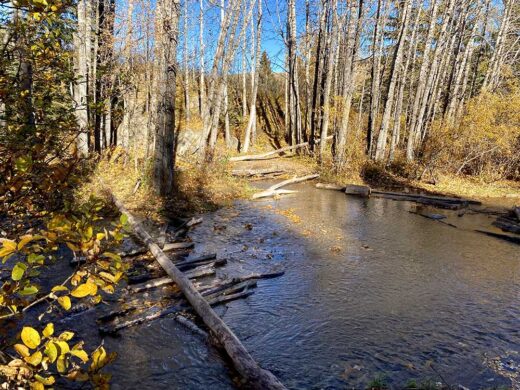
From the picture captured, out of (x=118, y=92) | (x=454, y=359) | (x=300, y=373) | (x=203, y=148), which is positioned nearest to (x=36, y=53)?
(x=300, y=373)

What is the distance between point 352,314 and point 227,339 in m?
2.48

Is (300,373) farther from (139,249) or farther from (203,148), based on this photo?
(203,148)

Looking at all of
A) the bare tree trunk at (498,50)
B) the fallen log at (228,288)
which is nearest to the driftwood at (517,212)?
the fallen log at (228,288)

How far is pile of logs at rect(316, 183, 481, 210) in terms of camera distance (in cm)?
1551

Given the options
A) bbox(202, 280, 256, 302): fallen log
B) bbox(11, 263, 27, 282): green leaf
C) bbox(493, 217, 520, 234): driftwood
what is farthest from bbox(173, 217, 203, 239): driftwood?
bbox(493, 217, 520, 234): driftwood

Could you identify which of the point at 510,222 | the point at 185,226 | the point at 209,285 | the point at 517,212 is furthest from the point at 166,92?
the point at 517,212

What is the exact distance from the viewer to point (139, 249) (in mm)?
8633

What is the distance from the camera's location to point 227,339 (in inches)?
201

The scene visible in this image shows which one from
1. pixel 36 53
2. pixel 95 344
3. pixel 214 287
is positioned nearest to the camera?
pixel 36 53

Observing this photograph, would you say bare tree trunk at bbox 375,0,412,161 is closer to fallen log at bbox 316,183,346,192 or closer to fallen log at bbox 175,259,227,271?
fallen log at bbox 316,183,346,192

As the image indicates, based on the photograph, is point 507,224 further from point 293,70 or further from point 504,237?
point 293,70

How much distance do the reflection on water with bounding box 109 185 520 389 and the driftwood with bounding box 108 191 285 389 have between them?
0.28 meters

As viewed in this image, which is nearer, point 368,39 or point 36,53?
point 36,53

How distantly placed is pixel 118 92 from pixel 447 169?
59.6 ft
